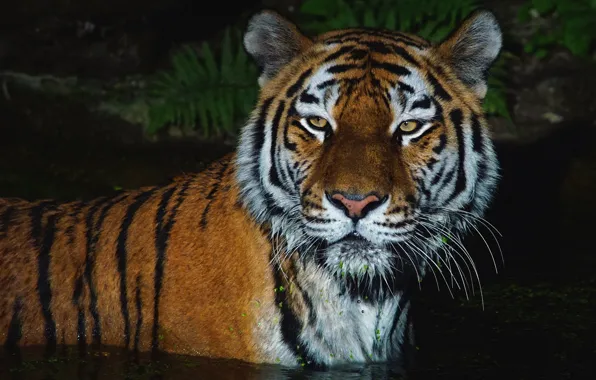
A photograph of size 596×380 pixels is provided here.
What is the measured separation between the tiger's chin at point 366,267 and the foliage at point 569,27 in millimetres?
2709

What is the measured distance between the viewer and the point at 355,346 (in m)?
3.53

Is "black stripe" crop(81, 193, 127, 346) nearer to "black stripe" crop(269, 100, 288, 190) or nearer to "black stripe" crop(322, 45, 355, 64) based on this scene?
"black stripe" crop(269, 100, 288, 190)

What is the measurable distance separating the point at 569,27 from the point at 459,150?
2678 millimetres

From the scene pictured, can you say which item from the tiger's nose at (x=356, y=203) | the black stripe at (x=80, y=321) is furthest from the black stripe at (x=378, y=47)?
the black stripe at (x=80, y=321)

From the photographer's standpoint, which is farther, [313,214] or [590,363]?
[590,363]

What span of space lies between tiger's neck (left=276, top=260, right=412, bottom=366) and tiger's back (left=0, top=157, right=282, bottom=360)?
10 centimetres

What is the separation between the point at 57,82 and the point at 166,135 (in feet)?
2.29

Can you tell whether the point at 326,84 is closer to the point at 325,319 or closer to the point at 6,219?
the point at 325,319

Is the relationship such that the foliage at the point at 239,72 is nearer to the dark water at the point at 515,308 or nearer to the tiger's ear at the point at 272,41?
the dark water at the point at 515,308

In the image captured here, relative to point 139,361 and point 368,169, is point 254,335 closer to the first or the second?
point 139,361

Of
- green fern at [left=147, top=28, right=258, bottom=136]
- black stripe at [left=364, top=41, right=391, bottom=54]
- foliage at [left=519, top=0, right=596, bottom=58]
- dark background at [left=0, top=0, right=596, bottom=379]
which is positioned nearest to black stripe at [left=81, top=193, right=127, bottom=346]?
dark background at [left=0, top=0, right=596, bottom=379]

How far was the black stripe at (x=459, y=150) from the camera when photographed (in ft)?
11.7

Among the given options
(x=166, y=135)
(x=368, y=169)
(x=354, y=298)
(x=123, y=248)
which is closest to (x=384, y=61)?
(x=368, y=169)

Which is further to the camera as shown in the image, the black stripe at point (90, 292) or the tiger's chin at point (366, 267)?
the black stripe at point (90, 292)
